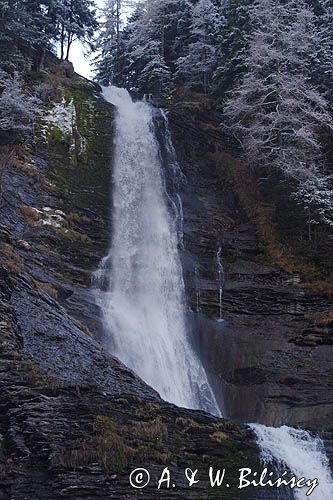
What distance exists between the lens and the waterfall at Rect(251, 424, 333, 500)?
11.9 metres

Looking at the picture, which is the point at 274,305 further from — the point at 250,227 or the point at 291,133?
the point at 291,133

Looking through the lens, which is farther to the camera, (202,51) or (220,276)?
(202,51)

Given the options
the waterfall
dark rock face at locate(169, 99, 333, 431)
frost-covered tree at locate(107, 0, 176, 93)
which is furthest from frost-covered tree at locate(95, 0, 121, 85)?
the waterfall

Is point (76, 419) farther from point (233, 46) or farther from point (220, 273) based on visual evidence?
point (233, 46)

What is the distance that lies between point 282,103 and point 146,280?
10301 millimetres

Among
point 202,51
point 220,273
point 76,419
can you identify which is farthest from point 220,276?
point 202,51

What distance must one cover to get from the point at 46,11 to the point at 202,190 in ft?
48.5

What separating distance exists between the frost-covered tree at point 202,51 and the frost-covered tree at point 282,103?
13.1 ft

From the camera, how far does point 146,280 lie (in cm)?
2045

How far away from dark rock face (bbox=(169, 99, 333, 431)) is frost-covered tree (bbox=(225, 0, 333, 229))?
2597mm

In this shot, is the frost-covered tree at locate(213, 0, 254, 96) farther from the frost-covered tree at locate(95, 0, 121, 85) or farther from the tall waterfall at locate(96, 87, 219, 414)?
the frost-covered tree at locate(95, 0, 121, 85)

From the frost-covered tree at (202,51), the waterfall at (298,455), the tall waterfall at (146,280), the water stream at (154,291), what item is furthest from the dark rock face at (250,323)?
the frost-covered tree at (202,51)

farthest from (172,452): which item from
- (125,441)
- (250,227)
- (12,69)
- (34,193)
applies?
(12,69)

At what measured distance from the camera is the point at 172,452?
10352mm
